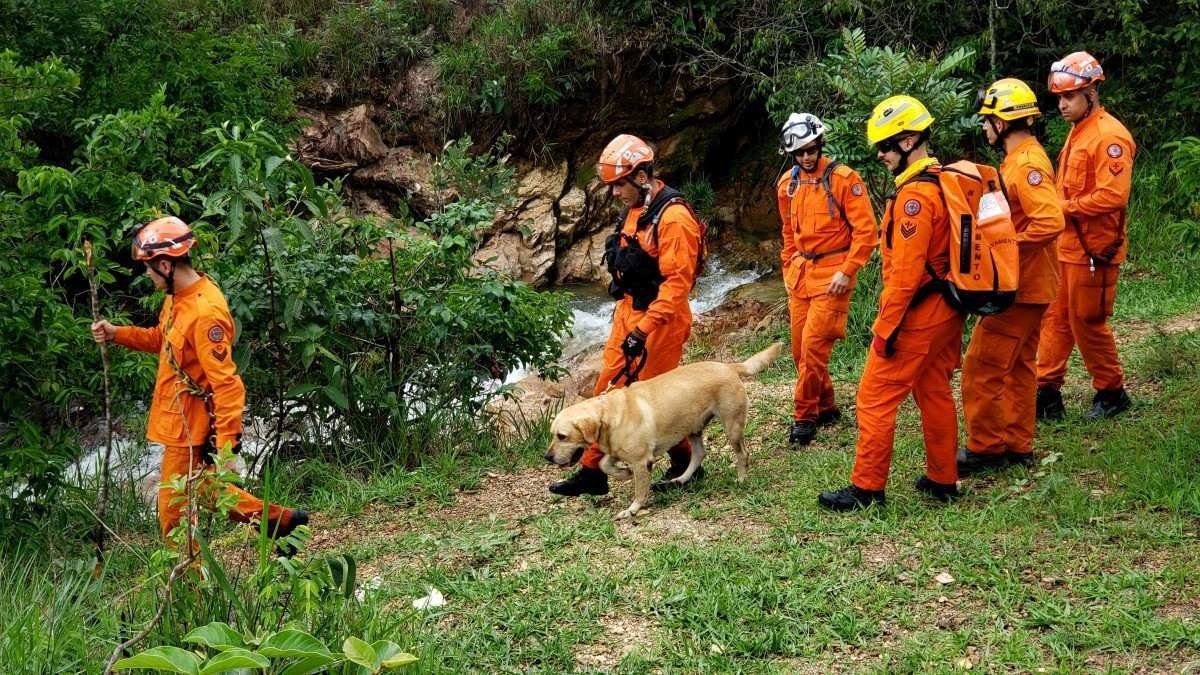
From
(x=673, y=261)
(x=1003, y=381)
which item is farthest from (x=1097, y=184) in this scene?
(x=673, y=261)

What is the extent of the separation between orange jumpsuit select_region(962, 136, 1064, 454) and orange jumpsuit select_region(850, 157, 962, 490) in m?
0.47

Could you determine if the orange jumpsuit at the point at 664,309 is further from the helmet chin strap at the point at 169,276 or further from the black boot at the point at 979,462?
the helmet chin strap at the point at 169,276

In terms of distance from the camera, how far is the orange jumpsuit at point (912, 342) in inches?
219

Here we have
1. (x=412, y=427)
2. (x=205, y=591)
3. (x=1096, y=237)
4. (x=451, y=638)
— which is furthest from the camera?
(x=412, y=427)

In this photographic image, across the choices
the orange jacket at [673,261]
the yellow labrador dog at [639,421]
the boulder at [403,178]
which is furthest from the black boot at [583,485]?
the boulder at [403,178]

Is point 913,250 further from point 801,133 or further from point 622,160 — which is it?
point 622,160

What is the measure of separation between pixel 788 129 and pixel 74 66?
8.00 meters

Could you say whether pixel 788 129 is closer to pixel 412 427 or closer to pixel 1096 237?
pixel 1096 237

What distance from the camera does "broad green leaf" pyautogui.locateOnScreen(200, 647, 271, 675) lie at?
3.24m

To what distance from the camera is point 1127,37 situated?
13.2 meters

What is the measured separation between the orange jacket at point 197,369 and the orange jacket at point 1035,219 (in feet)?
14.9

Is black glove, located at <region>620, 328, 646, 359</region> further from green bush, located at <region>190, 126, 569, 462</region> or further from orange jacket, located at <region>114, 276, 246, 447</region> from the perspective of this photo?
orange jacket, located at <region>114, 276, 246, 447</region>

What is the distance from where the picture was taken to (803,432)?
Answer: 303 inches

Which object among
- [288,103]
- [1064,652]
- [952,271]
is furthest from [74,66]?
[1064,652]
